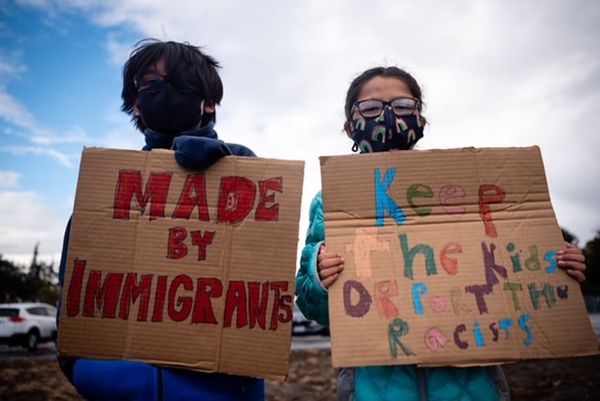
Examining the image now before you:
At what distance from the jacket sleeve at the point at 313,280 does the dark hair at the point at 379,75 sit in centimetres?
49

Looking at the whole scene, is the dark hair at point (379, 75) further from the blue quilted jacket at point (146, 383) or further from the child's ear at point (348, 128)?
the blue quilted jacket at point (146, 383)

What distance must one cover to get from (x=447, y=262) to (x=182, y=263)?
0.88m

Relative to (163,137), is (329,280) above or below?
below

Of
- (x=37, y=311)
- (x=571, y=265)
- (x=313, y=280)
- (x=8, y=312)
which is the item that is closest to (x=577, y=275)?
(x=571, y=265)

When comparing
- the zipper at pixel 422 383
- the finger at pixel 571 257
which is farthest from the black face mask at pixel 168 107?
the finger at pixel 571 257

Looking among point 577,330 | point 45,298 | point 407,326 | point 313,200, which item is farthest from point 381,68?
point 45,298

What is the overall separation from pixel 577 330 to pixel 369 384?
2.25 ft

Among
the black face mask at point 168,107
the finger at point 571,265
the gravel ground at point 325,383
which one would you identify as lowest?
the gravel ground at point 325,383

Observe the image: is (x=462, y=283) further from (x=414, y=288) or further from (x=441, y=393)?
(x=441, y=393)

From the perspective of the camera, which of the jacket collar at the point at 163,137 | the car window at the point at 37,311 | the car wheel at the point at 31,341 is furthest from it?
the car window at the point at 37,311

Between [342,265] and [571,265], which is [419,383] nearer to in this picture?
[342,265]

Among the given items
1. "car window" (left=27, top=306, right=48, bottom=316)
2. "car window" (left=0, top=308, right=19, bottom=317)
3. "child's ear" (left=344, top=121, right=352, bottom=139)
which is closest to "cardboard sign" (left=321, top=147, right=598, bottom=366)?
"child's ear" (left=344, top=121, right=352, bottom=139)

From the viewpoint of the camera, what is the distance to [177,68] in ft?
5.61

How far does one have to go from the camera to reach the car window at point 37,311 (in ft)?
40.2
